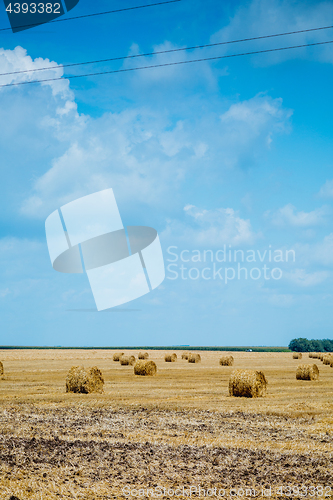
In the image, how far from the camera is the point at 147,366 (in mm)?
26969

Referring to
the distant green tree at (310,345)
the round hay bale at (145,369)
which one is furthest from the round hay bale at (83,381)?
the distant green tree at (310,345)

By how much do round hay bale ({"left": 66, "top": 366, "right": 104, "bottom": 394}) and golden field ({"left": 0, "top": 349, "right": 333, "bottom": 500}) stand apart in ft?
3.04

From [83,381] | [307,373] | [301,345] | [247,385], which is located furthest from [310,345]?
[83,381]

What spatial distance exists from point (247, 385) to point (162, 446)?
29.3 ft

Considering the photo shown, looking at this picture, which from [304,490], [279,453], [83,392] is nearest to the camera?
[304,490]

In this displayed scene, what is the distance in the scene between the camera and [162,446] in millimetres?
9523

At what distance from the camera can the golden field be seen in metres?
7.18

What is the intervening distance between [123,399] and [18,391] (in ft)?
17.9

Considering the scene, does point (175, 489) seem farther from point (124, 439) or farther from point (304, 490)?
point (124, 439)

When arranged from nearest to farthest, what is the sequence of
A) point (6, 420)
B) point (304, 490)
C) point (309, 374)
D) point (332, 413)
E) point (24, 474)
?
point (304, 490)
point (24, 474)
point (6, 420)
point (332, 413)
point (309, 374)

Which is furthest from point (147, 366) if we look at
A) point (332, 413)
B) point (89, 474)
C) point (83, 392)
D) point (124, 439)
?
point (89, 474)

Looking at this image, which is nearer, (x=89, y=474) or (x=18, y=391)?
(x=89, y=474)

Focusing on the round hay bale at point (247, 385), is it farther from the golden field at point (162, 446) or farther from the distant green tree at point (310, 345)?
the distant green tree at point (310, 345)

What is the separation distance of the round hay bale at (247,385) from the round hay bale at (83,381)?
5.82 meters
